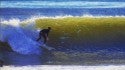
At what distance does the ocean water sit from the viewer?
501cm

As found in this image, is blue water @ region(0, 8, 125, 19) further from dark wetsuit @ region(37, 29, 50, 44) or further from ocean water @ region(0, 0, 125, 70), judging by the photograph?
dark wetsuit @ region(37, 29, 50, 44)

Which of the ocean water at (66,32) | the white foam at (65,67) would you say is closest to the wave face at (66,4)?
the ocean water at (66,32)

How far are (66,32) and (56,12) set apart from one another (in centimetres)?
24

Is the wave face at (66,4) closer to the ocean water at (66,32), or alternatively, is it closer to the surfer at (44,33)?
the ocean water at (66,32)

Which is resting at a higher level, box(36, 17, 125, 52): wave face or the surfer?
box(36, 17, 125, 52): wave face

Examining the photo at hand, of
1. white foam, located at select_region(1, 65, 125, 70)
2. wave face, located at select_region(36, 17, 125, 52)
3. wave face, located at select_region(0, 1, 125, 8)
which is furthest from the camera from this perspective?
wave face, located at select_region(36, 17, 125, 52)

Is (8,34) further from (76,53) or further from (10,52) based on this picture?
(76,53)

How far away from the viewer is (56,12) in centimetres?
505

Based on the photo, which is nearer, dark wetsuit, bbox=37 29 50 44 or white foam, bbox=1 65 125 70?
white foam, bbox=1 65 125 70

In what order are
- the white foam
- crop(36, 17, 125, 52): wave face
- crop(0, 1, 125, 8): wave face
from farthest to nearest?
crop(36, 17, 125, 52): wave face < crop(0, 1, 125, 8): wave face < the white foam

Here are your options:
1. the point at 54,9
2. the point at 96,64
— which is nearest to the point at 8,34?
the point at 54,9

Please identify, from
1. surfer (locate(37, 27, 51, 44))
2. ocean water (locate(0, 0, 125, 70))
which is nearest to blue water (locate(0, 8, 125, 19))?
ocean water (locate(0, 0, 125, 70))

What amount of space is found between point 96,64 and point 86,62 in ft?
0.30

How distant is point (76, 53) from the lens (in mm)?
5219
